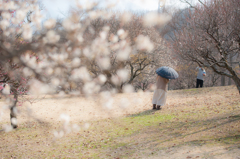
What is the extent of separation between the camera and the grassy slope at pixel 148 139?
5.62 m

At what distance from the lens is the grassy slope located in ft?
18.4

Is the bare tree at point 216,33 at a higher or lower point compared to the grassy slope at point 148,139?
higher

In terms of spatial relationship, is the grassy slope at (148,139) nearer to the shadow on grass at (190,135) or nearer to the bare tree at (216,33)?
the shadow on grass at (190,135)

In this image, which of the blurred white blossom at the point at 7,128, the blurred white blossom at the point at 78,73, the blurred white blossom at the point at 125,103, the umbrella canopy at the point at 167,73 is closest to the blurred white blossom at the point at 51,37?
the blurred white blossom at the point at 78,73

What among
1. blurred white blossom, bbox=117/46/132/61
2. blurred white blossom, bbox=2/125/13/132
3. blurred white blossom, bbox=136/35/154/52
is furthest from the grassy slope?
blurred white blossom, bbox=136/35/154/52

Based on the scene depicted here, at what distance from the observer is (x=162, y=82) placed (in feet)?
32.4

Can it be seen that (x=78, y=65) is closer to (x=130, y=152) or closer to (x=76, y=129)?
(x=130, y=152)

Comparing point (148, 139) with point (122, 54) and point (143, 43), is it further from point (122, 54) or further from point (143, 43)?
point (122, 54)

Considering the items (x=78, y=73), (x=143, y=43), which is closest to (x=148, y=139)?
(x=143, y=43)

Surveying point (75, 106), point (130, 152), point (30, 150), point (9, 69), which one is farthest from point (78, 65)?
point (75, 106)

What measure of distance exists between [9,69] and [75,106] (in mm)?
13004

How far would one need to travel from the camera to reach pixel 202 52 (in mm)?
7070

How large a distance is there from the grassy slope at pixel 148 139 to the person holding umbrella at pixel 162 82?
0.91 metres

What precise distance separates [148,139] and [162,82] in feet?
12.3
